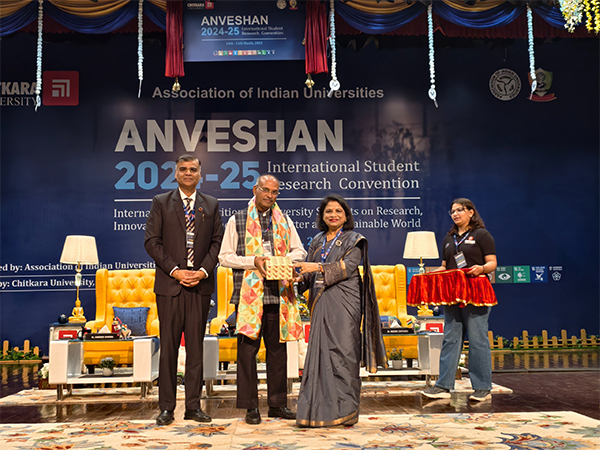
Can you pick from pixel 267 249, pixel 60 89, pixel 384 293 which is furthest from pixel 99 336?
pixel 60 89

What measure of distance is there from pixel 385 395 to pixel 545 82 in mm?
5673

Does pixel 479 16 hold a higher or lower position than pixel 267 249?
higher

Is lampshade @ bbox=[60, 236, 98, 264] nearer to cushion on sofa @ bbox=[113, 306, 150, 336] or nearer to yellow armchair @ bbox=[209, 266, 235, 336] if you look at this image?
cushion on sofa @ bbox=[113, 306, 150, 336]

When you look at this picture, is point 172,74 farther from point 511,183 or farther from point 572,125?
point 572,125

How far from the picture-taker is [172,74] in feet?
23.6

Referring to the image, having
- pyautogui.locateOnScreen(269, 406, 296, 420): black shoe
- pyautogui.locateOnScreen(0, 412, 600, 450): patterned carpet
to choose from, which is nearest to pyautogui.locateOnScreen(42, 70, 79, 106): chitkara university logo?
pyautogui.locateOnScreen(0, 412, 600, 450): patterned carpet

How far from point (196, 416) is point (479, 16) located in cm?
608

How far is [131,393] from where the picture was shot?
499 cm

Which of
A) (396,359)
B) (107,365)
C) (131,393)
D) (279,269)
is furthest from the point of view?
(396,359)

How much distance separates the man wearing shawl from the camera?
3.56 meters

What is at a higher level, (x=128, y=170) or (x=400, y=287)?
A: (x=128, y=170)

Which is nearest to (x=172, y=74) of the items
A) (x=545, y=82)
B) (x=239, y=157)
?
(x=239, y=157)

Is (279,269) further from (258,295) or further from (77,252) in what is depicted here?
(77,252)

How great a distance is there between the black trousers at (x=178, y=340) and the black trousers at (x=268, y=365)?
0.93ft
